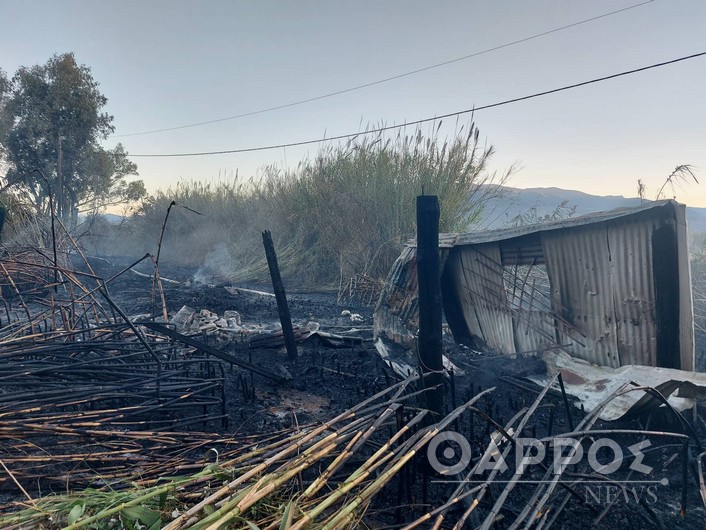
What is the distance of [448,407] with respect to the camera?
4.41 metres

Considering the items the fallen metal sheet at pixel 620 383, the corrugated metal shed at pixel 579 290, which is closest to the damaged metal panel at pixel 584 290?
the corrugated metal shed at pixel 579 290

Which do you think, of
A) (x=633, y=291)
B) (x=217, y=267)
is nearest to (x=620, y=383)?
(x=633, y=291)

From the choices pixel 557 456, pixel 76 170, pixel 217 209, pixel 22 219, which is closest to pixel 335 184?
pixel 22 219

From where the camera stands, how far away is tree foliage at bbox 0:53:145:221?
20.9 meters

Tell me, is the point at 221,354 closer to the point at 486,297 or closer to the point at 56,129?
the point at 486,297

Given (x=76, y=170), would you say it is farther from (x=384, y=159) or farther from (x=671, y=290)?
(x=671, y=290)

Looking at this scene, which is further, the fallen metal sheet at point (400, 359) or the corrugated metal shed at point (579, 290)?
the fallen metal sheet at point (400, 359)

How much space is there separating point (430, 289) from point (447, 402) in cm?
191

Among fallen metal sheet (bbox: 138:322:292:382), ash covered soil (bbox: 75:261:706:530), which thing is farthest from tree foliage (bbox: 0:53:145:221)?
fallen metal sheet (bbox: 138:322:292:382)

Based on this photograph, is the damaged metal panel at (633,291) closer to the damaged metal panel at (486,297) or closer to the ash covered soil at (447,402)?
the ash covered soil at (447,402)

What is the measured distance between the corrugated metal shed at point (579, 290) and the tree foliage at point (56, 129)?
804 inches

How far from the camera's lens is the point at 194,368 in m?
5.44

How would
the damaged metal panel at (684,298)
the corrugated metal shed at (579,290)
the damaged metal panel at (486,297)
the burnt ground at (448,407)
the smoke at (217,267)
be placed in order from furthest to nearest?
the smoke at (217,267), the damaged metal panel at (486,297), the corrugated metal shed at (579,290), the damaged metal panel at (684,298), the burnt ground at (448,407)

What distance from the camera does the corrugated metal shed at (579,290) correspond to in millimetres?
4078
